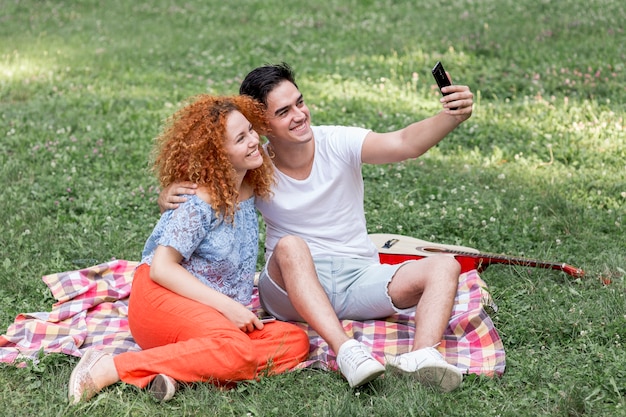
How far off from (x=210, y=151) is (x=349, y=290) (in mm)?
996

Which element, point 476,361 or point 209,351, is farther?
point 476,361

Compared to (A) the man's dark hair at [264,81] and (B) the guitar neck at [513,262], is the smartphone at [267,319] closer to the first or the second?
(A) the man's dark hair at [264,81]

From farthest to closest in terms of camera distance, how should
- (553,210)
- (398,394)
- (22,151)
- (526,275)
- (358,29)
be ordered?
(358,29) < (22,151) < (553,210) < (526,275) < (398,394)

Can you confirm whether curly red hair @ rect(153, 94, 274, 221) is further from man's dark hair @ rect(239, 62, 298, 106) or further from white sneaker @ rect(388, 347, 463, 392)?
white sneaker @ rect(388, 347, 463, 392)

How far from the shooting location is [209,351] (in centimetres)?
379

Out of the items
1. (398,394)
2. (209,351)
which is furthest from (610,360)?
(209,351)

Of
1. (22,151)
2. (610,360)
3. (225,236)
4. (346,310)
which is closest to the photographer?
(610,360)

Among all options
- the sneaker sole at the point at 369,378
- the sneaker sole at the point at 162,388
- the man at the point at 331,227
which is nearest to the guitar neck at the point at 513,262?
the man at the point at 331,227

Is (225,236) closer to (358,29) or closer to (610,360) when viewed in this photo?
(610,360)

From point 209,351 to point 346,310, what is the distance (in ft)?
3.00

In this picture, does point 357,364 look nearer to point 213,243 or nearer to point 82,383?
point 213,243

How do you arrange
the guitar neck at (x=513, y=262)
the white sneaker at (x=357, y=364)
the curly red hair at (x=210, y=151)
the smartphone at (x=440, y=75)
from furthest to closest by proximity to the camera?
the guitar neck at (x=513, y=262), the curly red hair at (x=210, y=151), the smartphone at (x=440, y=75), the white sneaker at (x=357, y=364)

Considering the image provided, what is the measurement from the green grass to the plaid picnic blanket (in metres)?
0.11

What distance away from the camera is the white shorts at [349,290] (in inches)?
170
